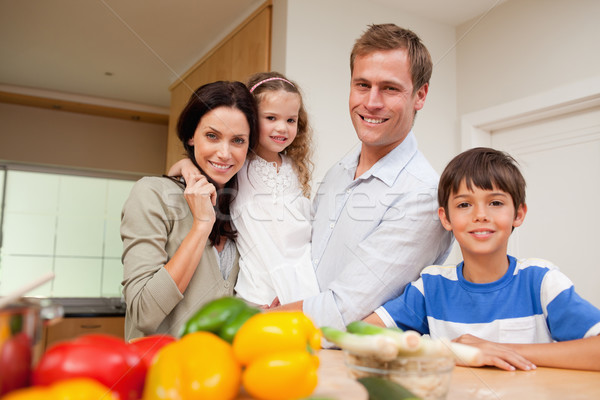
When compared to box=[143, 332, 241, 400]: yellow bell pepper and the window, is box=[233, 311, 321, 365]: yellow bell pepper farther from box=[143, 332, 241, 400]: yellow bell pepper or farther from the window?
the window

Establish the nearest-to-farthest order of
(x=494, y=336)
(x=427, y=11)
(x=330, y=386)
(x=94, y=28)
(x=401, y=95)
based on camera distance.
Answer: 1. (x=330, y=386)
2. (x=494, y=336)
3. (x=401, y=95)
4. (x=427, y=11)
5. (x=94, y=28)

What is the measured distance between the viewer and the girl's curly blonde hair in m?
1.59

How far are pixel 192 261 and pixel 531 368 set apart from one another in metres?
0.74

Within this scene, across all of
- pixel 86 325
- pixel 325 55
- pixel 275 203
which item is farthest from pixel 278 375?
pixel 86 325

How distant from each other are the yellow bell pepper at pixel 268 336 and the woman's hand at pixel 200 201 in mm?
788

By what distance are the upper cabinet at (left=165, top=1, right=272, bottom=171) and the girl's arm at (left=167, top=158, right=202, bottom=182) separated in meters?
1.02

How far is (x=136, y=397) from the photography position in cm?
45

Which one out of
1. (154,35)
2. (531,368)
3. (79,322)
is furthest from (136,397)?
(79,322)

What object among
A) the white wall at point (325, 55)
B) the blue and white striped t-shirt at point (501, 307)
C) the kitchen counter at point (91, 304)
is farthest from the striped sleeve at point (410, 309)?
the kitchen counter at point (91, 304)

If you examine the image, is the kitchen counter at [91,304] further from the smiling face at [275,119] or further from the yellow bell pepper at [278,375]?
the yellow bell pepper at [278,375]

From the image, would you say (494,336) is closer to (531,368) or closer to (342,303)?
(531,368)

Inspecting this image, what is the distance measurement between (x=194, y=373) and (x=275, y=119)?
47.6 inches

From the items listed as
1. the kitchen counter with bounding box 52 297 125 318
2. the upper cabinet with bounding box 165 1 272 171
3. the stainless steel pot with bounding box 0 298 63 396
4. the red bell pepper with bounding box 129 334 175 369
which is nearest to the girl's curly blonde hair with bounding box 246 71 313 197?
the upper cabinet with bounding box 165 1 272 171

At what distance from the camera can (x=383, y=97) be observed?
1312mm
